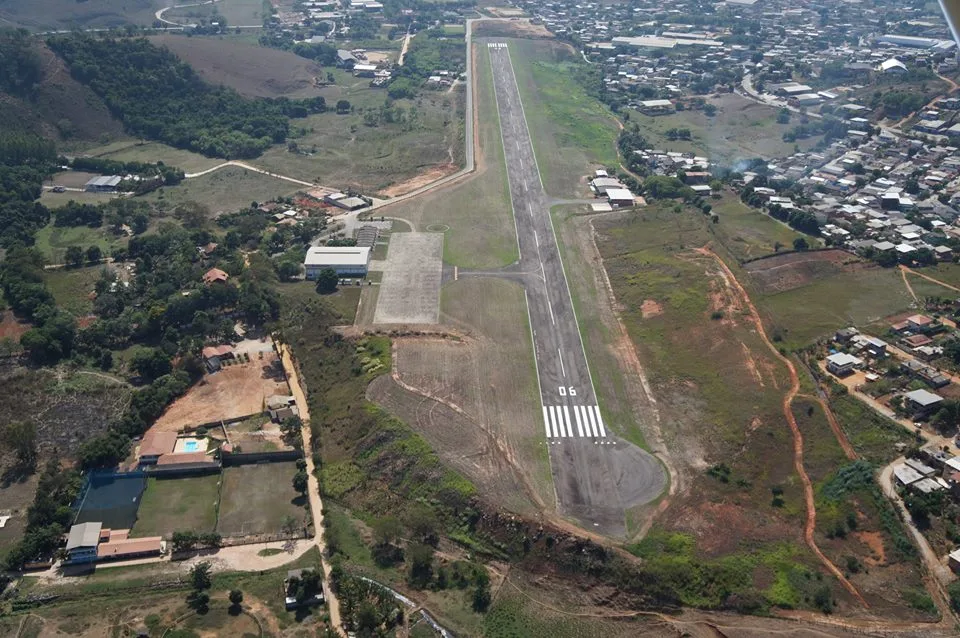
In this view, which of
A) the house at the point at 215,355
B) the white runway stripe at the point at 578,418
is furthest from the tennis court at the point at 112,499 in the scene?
the white runway stripe at the point at 578,418

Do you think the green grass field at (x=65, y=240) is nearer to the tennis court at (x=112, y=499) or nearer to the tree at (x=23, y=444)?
the tree at (x=23, y=444)

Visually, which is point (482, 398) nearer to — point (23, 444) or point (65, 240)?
point (23, 444)

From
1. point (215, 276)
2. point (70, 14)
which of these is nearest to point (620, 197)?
point (215, 276)

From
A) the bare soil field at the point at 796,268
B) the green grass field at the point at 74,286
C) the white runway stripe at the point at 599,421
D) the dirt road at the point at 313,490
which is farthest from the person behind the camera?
the bare soil field at the point at 796,268

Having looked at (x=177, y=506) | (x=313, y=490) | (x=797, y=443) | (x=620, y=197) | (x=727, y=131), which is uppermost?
(x=727, y=131)

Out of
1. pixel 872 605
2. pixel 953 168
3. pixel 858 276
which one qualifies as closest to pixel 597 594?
pixel 872 605
